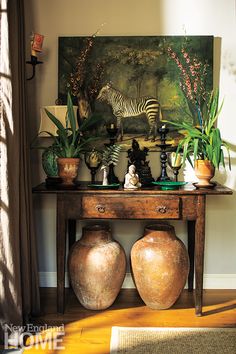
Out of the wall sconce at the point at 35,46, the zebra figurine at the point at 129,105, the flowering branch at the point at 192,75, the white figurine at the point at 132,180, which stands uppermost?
the wall sconce at the point at 35,46

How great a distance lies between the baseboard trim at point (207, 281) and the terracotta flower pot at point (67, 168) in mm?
838

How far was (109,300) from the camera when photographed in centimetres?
291

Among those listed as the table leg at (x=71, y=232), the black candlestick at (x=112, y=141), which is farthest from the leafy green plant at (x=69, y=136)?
the table leg at (x=71, y=232)

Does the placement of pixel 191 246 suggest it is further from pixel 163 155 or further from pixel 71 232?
pixel 71 232

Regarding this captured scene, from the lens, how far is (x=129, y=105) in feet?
10.4

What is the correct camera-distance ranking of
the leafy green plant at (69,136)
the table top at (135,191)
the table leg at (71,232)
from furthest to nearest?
the table leg at (71,232) → the leafy green plant at (69,136) → the table top at (135,191)

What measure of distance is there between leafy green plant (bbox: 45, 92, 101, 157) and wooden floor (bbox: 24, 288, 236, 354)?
3.45 feet

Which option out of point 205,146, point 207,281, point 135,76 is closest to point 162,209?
point 205,146

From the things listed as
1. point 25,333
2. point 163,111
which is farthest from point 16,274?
point 163,111

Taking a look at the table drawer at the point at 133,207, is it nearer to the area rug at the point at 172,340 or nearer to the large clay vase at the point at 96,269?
the large clay vase at the point at 96,269

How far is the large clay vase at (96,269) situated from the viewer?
2820 millimetres

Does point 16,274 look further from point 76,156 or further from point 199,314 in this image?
point 199,314

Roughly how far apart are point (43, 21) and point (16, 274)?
184 centimetres

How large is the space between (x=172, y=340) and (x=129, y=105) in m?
1.61
